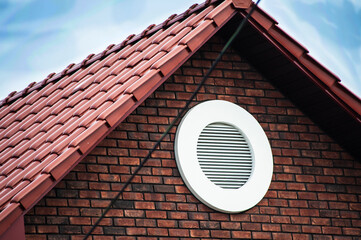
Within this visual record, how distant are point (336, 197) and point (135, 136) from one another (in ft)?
8.09

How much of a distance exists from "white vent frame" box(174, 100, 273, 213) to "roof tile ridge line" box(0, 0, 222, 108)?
133 cm

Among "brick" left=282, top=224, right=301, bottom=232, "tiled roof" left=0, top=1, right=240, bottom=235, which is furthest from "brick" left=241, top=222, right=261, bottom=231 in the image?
"tiled roof" left=0, top=1, right=240, bottom=235

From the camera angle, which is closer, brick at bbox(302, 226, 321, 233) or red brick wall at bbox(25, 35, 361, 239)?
red brick wall at bbox(25, 35, 361, 239)

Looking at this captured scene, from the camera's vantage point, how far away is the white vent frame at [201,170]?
9.34 metres

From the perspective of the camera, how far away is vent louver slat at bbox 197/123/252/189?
375 inches

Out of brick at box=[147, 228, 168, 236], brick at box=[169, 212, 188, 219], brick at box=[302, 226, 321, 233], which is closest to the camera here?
brick at box=[147, 228, 168, 236]

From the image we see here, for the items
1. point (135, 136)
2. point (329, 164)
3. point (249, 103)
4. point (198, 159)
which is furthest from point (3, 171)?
point (329, 164)

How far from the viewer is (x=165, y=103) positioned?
9617mm

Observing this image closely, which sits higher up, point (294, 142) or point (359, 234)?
point (294, 142)

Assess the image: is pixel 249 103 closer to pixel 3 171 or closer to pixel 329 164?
pixel 329 164

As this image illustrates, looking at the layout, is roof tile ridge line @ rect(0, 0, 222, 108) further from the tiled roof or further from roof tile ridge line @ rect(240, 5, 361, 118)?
roof tile ridge line @ rect(240, 5, 361, 118)

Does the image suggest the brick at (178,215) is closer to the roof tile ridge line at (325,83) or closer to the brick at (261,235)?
the brick at (261,235)

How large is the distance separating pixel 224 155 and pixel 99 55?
2.75m

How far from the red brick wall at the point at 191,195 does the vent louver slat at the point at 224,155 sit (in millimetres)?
333
